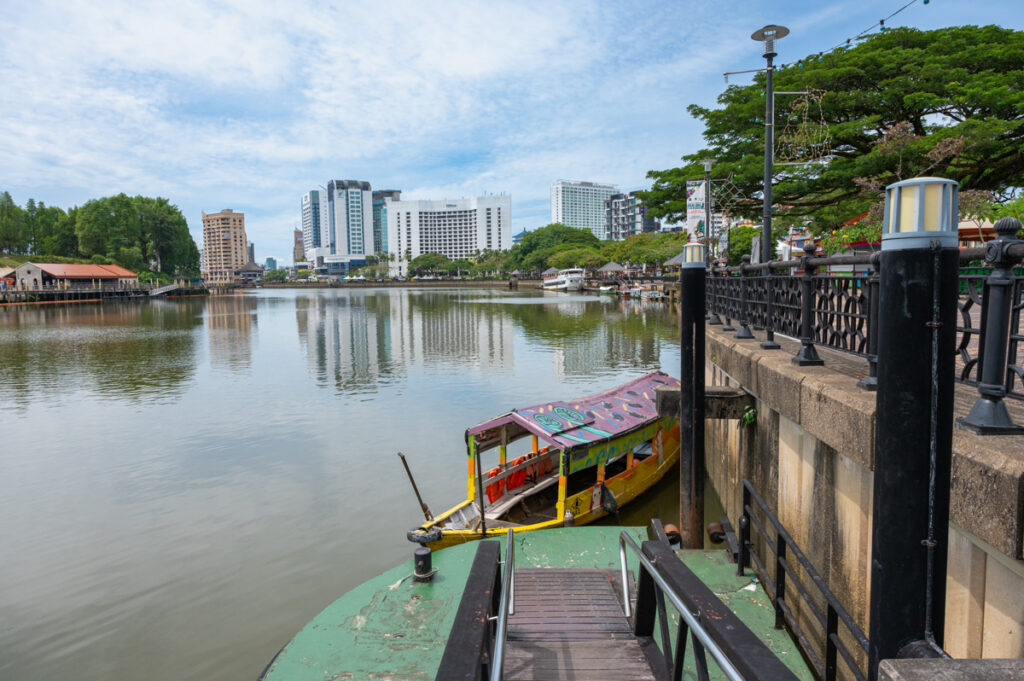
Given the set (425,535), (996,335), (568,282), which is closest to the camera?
(996,335)

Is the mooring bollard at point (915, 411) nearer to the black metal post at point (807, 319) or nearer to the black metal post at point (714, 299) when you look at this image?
the black metal post at point (807, 319)

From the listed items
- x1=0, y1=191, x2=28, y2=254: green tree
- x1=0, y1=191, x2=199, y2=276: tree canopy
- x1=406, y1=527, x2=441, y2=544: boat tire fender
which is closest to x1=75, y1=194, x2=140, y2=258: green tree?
x1=0, y1=191, x2=199, y2=276: tree canopy

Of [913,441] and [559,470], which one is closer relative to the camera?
[913,441]

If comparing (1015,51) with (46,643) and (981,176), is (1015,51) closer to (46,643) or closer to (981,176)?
(981,176)

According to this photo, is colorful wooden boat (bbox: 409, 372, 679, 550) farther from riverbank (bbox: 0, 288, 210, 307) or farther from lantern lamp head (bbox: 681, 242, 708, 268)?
riverbank (bbox: 0, 288, 210, 307)

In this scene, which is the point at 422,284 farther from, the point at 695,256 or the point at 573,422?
the point at 695,256

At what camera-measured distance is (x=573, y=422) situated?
38.8 feet

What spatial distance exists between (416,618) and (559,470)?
4.58 m

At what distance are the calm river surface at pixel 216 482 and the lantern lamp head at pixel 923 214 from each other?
9.19 m

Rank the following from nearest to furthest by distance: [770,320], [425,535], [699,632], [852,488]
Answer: [699,632], [852,488], [770,320], [425,535]

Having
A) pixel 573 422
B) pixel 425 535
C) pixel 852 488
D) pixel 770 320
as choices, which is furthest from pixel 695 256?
pixel 425 535

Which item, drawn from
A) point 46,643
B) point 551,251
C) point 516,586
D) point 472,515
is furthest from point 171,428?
point 551,251

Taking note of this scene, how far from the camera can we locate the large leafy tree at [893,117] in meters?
17.4

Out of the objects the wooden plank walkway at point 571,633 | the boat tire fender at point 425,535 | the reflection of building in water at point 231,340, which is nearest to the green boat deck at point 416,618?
the boat tire fender at point 425,535
